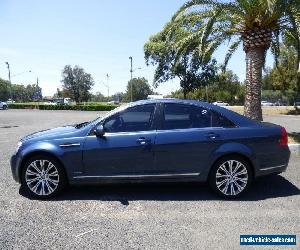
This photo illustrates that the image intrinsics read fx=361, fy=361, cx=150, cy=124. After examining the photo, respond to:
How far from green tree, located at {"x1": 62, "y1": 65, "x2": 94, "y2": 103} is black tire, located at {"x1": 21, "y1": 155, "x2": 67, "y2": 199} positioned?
298 feet

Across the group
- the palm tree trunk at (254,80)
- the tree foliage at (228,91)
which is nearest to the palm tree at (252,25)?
the palm tree trunk at (254,80)

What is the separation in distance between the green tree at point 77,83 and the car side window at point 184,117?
91151 millimetres

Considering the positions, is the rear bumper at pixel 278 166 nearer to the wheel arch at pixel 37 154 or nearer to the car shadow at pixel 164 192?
the car shadow at pixel 164 192

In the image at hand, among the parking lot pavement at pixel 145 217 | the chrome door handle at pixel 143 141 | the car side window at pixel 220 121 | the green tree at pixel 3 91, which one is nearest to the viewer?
the parking lot pavement at pixel 145 217

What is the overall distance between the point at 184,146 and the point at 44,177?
2.32 meters

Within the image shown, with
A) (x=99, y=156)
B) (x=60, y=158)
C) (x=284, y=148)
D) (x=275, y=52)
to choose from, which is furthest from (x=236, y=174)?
(x=275, y=52)

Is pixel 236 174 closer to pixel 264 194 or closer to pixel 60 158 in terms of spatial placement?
pixel 264 194

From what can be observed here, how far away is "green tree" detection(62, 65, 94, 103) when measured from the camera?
93.9 m

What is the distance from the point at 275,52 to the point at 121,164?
11.2 metres

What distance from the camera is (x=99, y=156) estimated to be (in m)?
5.73

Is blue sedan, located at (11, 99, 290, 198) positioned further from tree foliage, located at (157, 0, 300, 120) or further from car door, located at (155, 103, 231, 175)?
tree foliage, located at (157, 0, 300, 120)

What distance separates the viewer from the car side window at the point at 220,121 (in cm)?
593

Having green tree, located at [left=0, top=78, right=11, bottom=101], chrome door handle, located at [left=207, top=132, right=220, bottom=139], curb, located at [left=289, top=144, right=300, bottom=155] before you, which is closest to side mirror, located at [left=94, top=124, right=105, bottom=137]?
chrome door handle, located at [left=207, top=132, right=220, bottom=139]

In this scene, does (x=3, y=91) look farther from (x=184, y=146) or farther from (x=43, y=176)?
(x=184, y=146)
